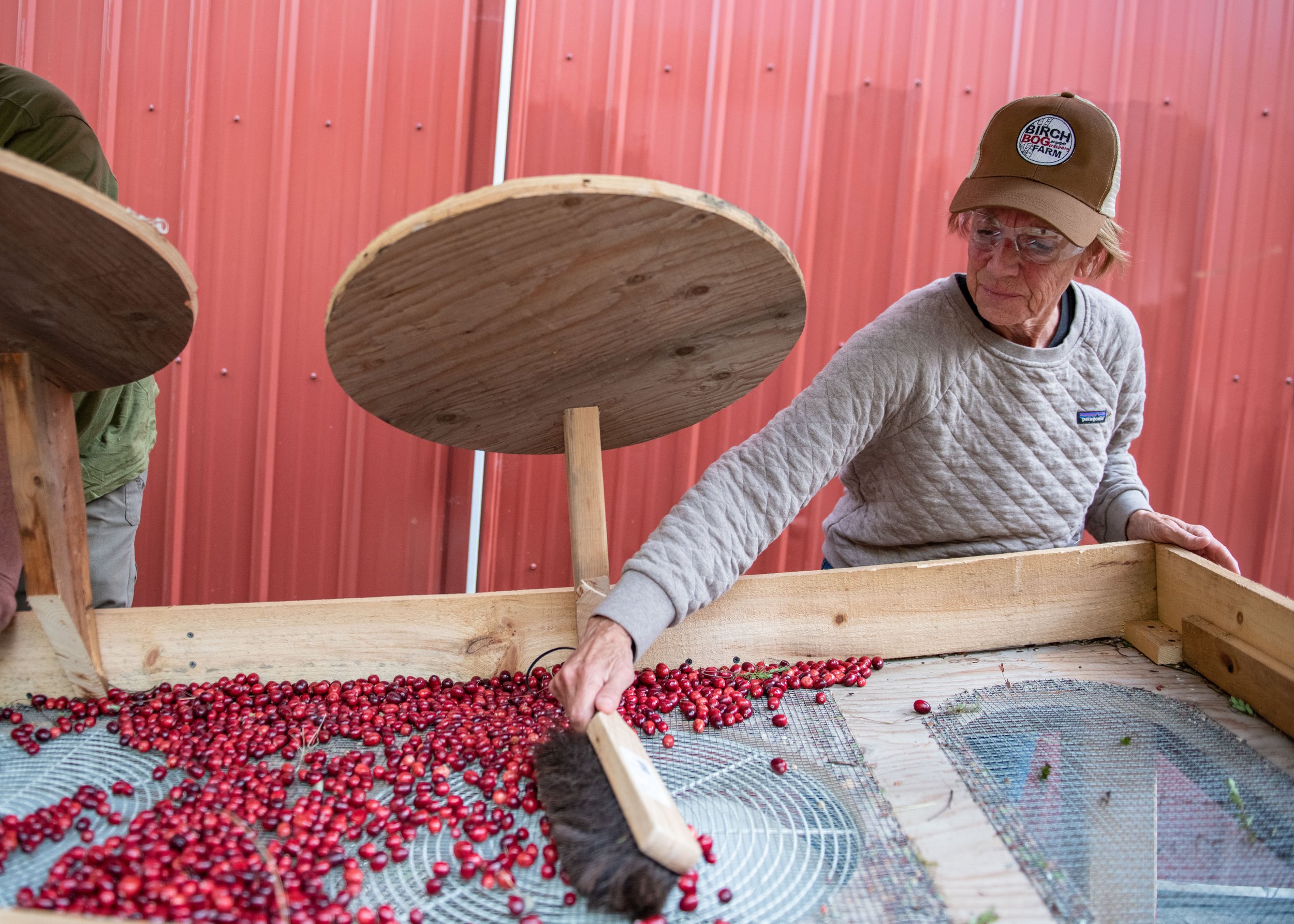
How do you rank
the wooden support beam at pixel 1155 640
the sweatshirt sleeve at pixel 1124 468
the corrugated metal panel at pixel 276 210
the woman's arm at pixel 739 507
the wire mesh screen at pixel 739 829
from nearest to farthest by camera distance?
the wire mesh screen at pixel 739 829, the woman's arm at pixel 739 507, the wooden support beam at pixel 1155 640, the sweatshirt sleeve at pixel 1124 468, the corrugated metal panel at pixel 276 210

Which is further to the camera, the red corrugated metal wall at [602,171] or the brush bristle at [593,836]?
the red corrugated metal wall at [602,171]

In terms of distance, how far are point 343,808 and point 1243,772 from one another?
1600 millimetres

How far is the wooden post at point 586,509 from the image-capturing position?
1.93 m

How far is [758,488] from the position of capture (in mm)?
1870

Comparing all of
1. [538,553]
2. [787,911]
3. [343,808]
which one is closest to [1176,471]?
[538,553]

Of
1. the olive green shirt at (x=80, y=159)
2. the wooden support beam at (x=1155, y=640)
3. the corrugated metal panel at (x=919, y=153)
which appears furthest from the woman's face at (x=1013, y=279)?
the olive green shirt at (x=80, y=159)

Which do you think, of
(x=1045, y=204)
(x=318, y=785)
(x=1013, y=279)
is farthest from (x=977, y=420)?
(x=318, y=785)

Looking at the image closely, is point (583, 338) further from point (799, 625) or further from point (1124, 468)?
point (1124, 468)

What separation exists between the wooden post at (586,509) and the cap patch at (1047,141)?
114cm

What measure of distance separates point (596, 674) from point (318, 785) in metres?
0.52

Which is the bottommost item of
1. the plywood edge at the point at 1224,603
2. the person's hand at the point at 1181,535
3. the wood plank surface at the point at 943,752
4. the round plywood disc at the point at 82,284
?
the wood plank surface at the point at 943,752

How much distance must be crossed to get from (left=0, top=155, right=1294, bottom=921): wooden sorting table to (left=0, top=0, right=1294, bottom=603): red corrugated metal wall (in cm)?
173

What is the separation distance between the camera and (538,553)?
3.81 m

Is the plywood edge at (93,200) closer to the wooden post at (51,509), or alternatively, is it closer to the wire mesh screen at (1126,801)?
the wooden post at (51,509)
